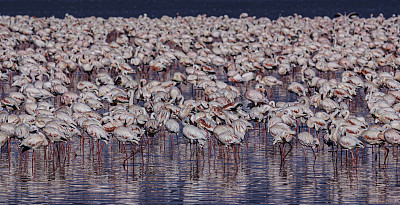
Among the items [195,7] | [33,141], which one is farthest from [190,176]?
[195,7]

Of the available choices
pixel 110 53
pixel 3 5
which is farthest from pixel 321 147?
pixel 3 5

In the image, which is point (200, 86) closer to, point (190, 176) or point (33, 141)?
point (190, 176)

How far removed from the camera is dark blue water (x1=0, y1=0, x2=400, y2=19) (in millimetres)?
88375

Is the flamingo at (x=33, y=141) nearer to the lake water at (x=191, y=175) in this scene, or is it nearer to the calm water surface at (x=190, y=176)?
the calm water surface at (x=190, y=176)

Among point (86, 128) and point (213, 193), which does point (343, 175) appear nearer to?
point (213, 193)

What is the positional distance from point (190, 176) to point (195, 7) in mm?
85594

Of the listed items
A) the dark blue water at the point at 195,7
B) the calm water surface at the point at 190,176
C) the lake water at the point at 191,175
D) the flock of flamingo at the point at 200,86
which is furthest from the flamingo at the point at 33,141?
the dark blue water at the point at 195,7

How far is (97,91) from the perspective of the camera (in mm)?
23656

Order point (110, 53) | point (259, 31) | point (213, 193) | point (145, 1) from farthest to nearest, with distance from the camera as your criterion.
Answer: point (145, 1), point (259, 31), point (110, 53), point (213, 193)

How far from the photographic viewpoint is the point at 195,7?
3962 inches

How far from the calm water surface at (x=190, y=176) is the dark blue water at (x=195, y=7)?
6641 centimetres

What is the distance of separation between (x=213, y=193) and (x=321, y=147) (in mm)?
5263

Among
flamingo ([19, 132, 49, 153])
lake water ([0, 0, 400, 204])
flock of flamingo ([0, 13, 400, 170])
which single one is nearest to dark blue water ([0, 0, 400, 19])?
flock of flamingo ([0, 13, 400, 170])

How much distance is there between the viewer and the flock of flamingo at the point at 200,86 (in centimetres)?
1750
